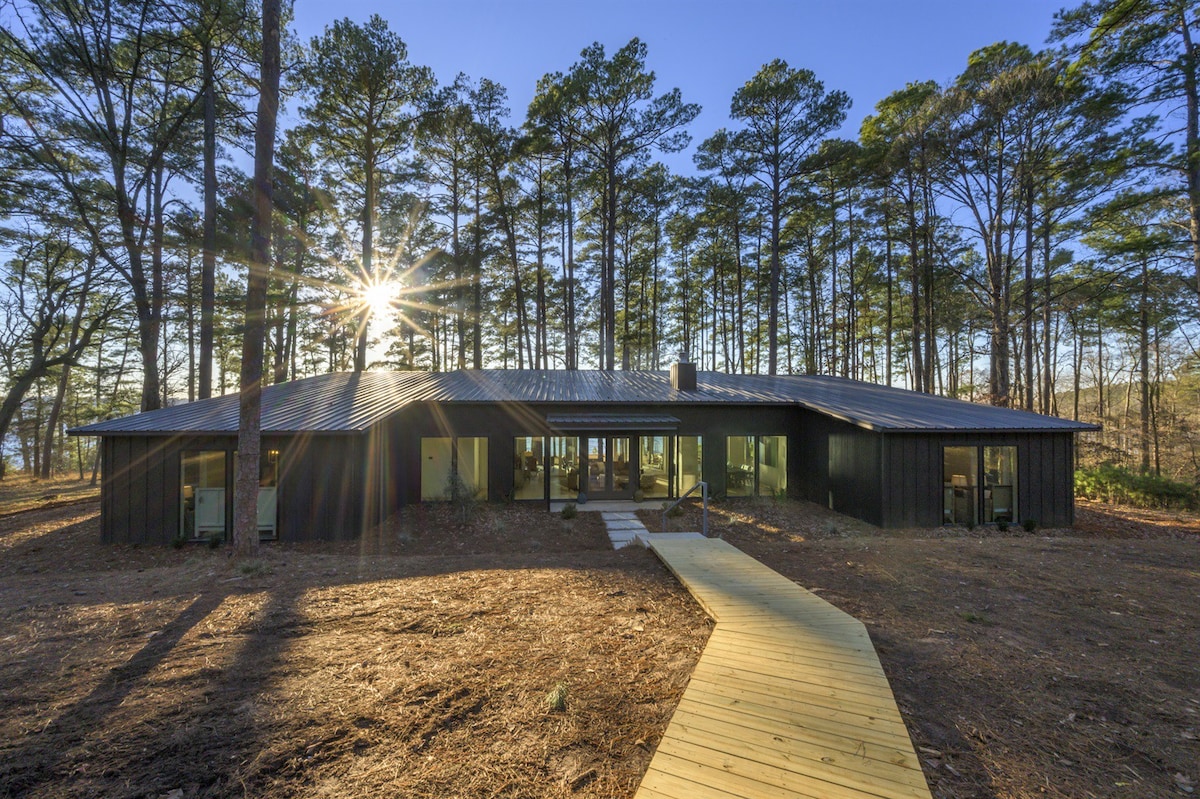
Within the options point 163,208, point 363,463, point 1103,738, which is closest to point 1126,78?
point 1103,738

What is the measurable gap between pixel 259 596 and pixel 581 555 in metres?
3.60

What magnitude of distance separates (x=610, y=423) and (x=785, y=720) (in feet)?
25.6

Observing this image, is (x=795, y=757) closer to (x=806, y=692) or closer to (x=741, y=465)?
(x=806, y=692)

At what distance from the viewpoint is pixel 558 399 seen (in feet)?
35.3

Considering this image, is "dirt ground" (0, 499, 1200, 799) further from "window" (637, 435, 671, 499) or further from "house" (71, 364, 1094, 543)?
"window" (637, 435, 671, 499)

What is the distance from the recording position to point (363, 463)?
8.30 meters

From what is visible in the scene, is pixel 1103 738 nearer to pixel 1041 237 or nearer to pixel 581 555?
pixel 581 555

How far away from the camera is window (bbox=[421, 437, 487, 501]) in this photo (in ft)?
35.4

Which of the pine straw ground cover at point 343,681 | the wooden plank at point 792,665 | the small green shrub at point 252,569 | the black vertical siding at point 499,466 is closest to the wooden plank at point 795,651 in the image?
the wooden plank at point 792,665

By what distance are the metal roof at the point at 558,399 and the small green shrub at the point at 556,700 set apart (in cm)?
628

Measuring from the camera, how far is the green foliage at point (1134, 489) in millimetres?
10656

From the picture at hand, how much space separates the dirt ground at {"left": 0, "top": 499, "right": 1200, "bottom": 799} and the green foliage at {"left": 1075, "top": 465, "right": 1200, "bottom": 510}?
7304 mm

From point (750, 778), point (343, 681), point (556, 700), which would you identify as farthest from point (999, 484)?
point (343, 681)

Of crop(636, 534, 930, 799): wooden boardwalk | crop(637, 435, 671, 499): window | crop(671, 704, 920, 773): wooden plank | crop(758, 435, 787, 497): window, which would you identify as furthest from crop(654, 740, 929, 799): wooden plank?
crop(758, 435, 787, 497): window
